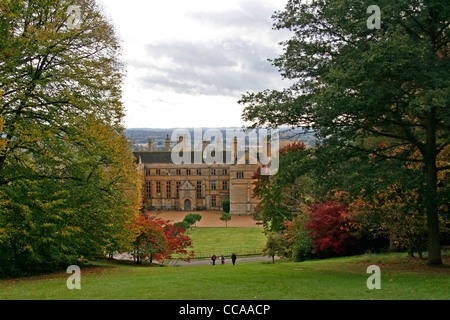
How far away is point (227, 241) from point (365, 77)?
34.8 meters

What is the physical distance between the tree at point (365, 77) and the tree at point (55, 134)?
7.02 m

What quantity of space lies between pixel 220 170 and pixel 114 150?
2275 inches

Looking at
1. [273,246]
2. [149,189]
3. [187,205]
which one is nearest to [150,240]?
[273,246]

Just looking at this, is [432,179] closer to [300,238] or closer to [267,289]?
[267,289]

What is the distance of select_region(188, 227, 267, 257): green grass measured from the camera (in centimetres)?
3881

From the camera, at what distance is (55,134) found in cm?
1811

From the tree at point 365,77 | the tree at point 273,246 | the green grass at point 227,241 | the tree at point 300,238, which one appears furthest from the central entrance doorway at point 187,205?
the tree at point 365,77

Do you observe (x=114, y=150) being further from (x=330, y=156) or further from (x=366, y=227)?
(x=366, y=227)

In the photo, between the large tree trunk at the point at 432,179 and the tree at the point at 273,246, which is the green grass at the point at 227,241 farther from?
the large tree trunk at the point at 432,179

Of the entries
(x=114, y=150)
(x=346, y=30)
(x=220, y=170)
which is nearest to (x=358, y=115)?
(x=346, y=30)

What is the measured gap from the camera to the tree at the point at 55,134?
622 inches

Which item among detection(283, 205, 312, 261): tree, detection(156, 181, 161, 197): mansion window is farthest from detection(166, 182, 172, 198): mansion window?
detection(283, 205, 312, 261): tree

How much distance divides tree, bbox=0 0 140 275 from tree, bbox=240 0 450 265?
702 centimetres

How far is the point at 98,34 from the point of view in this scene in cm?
1831
